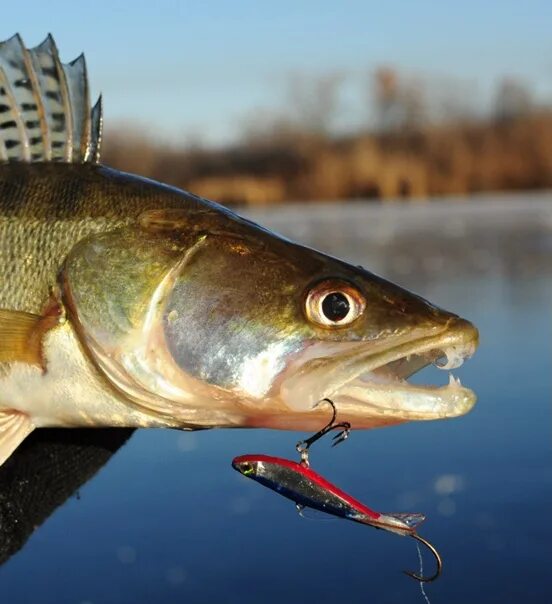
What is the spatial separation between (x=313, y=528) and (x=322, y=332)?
4.86 feet

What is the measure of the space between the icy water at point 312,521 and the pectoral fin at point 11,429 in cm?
54

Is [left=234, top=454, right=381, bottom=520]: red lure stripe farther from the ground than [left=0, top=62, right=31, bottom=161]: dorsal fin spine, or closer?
closer

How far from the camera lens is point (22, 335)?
2332mm

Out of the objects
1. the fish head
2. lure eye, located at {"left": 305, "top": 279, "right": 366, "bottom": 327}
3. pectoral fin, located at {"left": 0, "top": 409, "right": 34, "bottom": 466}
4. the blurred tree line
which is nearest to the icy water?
pectoral fin, located at {"left": 0, "top": 409, "right": 34, "bottom": 466}

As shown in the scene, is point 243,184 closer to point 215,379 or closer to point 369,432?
point 369,432

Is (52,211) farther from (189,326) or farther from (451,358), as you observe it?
(451,358)

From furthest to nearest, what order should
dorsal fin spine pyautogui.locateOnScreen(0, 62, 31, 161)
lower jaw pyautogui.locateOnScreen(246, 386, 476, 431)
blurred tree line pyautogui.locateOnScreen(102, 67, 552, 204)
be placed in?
blurred tree line pyautogui.locateOnScreen(102, 67, 552, 204) < dorsal fin spine pyautogui.locateOnScreen(0, 62, 31, 161) < lower jaw pyautogui.locateOnScreen(246, 386, 476, 431)

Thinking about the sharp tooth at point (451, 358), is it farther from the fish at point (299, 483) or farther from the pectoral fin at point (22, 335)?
the pectoral fin at point (22, 335)

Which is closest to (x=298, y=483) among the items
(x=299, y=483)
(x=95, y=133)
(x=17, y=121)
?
(x=299, y=483)

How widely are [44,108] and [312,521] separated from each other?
180cm

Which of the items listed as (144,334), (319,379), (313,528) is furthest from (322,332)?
(313,528)

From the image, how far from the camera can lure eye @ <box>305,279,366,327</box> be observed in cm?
232

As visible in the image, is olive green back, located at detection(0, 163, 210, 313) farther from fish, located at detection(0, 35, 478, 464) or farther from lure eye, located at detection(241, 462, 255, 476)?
lure eye, located at detection(241, 462, 255, 476)

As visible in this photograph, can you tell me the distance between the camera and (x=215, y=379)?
231 centimetres
